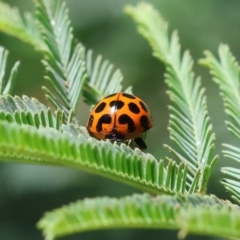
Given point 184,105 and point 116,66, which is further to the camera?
point 116,66

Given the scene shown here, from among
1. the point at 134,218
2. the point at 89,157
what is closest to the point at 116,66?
the point at 89,157

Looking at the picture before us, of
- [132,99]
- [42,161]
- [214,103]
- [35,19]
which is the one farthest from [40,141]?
[214,103]

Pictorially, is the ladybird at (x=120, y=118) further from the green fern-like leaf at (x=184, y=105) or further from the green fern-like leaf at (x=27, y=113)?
the green fern-like leaf at (x=27, y=113)

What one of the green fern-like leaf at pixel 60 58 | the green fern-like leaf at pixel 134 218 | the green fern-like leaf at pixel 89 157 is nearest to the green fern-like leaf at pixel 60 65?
the green fern-like leaf at pixel 60 58

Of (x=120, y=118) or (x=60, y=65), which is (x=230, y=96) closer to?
(x=120, y=118)

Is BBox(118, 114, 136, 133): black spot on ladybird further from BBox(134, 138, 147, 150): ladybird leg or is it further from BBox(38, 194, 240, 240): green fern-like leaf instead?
BBox(38, 194, 240, 240): green fern-like leaf

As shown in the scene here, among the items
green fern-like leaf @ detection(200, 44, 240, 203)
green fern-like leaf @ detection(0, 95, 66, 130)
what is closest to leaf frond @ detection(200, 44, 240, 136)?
green fern-like leaf @ detection(200, 44, 240, 203)
